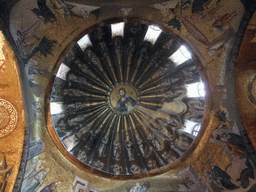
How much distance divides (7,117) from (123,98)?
17.0 feet

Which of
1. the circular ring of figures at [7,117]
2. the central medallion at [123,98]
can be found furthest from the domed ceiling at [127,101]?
the circular ring of figures at [7,117]

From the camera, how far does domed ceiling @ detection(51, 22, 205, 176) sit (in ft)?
32.5

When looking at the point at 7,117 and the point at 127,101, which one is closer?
the point at 7,117

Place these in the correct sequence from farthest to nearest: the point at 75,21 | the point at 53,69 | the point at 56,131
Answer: the point at 56,131 < the point at 53,69 < the point at 75,21

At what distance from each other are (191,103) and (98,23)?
5.18 meters

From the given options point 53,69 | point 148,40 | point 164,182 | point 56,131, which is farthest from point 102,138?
point 148,40

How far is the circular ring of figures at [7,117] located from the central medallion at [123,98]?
4.59 meters

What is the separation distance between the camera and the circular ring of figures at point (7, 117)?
788 cm

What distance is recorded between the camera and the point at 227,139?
896 cm

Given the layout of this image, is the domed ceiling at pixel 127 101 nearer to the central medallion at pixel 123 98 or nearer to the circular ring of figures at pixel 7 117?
the central medallion at pixel 123 98

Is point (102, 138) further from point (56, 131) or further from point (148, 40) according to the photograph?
point (148, 40)

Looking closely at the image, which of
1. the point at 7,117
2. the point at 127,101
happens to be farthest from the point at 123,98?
the point at 7,117

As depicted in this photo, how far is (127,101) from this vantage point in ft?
37.6

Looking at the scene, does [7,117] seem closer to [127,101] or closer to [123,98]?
[123,98]
